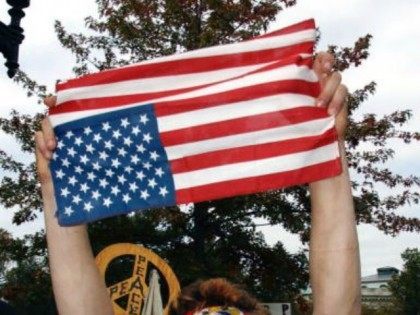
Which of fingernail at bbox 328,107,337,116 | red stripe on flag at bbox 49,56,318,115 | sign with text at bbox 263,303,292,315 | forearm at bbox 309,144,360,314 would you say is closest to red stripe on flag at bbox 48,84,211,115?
red stripe on flag at bbox 49,56,318,115

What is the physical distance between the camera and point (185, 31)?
1334 centimetres

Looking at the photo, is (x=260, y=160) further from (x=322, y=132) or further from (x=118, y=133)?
(x=118, y=133)

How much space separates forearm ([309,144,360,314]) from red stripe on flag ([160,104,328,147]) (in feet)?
2.08

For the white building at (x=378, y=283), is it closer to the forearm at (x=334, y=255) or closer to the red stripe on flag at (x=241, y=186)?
the red stripe on flag at (x=241, y=186)

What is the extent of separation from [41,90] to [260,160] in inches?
422

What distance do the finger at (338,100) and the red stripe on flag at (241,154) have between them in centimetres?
33

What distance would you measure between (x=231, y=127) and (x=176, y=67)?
440mm

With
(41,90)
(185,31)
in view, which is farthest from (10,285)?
(185,31)

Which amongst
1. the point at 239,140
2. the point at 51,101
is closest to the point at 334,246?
the point at 239,140

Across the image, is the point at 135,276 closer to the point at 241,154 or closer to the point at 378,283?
the point at 241,154

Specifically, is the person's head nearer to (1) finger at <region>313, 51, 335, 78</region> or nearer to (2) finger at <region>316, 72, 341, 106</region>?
(2) finger at <region>316, 72, 341, 106</region>

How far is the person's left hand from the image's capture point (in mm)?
3125

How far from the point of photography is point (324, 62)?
3203 millimetres

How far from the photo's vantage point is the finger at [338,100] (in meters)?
3.12
